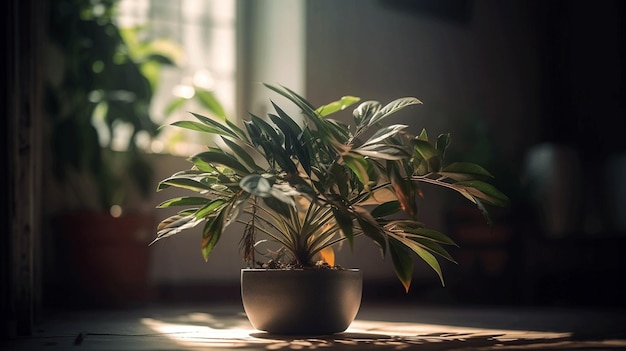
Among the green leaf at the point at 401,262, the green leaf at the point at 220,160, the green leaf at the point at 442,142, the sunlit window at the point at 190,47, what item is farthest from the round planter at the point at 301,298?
the sunlit window at the point at 190,47

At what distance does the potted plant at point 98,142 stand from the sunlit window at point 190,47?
0.45 metres

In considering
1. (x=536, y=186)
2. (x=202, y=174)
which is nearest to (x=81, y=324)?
(x=202, y=174)

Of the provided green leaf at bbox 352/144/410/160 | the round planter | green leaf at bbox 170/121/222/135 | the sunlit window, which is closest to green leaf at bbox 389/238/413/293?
the round planter

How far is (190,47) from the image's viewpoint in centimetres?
399

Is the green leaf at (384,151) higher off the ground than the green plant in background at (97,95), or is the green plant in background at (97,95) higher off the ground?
the green plant in background at (97,95)

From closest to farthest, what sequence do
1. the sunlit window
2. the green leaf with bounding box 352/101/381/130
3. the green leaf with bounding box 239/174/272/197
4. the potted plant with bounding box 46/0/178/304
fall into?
the green leaf with bounding box 239/174/272/197 → the green leaf with bounding box 352/101/381/130 → the potted plant with bounding box 46/0/178/304 → the sunlit window

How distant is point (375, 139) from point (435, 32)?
2.69m

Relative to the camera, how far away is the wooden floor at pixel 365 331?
1638 millimetres

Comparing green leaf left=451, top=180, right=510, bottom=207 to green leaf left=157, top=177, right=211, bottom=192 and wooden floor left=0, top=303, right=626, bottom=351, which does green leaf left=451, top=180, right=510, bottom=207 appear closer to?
wooden floor left=0, top=303, right=626, bottom=351

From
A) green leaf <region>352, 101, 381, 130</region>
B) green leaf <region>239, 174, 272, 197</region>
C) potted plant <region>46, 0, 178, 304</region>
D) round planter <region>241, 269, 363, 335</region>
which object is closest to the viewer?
green leaf <region>239, 174, 272, 197</region>

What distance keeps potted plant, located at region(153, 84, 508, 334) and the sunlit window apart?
2.07 meters

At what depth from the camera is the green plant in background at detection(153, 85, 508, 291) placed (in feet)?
5.37

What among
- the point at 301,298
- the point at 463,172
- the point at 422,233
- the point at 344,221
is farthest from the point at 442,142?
the point at 301,298

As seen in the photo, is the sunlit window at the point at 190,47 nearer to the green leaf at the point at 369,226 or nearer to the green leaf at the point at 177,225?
the green leaf at the point at 177,225
